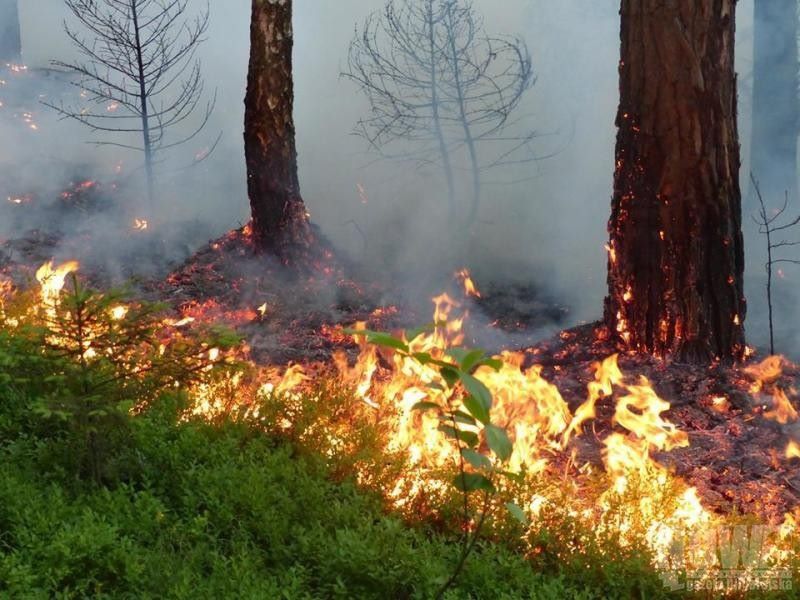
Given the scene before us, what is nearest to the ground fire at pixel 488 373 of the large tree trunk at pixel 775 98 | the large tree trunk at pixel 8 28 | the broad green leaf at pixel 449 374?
the broad green leaf at pixel 449 374

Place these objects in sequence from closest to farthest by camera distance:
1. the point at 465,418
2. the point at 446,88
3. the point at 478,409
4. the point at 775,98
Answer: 1. the point at 478,409
2. the point at 465,418
3. the point at 775,98
4. the point at 446,88

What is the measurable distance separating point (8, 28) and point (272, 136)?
9.59 meters

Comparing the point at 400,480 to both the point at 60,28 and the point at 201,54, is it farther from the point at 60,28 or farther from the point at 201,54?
the point at 60,28

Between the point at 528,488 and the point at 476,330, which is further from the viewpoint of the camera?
the point at 476,330

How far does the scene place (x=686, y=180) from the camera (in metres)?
6.19

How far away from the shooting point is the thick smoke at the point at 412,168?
42.2 ft

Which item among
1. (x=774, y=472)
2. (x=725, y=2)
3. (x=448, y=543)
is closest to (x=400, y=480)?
(x=448, y=543)

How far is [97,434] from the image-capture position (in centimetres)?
430

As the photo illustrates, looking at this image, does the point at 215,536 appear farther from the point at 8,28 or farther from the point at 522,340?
the point at 8,28

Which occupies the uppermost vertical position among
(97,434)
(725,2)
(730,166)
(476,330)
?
(725,2)

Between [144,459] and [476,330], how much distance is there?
5236 millimetres

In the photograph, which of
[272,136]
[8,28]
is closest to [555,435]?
[272,136]

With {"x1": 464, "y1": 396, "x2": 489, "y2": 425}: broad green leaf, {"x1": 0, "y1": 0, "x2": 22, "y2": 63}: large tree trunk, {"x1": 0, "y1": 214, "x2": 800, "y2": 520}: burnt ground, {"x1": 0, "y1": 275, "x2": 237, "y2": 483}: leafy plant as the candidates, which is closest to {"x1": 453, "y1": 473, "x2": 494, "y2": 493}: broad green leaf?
{"x1": 464, "y1": 396, "x2": 489, "y2": 425}: broad green leaf

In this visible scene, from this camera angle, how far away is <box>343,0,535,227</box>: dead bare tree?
13.3 meters
